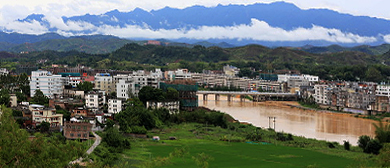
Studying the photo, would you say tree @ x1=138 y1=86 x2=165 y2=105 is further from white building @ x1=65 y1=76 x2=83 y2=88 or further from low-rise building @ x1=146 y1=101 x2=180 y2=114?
white building @ x1=65 y1=76 x2=83 y2=88

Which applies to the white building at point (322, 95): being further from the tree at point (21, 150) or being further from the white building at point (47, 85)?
the tree at point (21, 150)

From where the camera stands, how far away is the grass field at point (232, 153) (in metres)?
12.7

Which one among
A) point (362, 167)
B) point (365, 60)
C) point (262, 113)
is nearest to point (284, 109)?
point (262, 113)

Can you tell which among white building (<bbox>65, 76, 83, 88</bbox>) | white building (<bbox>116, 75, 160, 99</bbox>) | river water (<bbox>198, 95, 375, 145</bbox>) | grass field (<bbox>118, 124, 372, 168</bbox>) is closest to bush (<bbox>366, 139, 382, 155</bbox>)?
grass field (<bbox>118, 124, 372, 168</bbox>)

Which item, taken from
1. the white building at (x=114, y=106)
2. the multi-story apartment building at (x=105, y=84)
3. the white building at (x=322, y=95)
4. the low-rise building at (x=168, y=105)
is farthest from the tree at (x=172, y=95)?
the white building at (x=322, y=95)

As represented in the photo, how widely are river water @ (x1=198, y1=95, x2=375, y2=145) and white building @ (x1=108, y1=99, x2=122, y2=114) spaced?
6437 mm

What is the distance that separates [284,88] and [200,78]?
810 cm

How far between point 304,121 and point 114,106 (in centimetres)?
954

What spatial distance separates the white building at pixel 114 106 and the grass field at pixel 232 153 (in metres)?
2.57

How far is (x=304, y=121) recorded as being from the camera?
2405cm

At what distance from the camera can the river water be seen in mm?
20250

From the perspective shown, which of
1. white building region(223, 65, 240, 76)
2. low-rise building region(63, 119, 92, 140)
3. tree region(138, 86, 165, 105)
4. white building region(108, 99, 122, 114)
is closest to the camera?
low-rise building region(63, 119, 92, 140)

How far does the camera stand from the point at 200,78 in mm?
43688

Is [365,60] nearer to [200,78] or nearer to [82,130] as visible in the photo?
[200,78]
